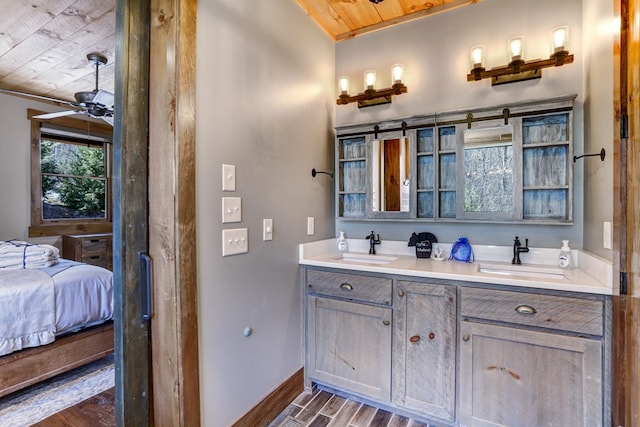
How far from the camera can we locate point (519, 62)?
187 cm

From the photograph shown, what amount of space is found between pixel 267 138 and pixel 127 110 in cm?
75

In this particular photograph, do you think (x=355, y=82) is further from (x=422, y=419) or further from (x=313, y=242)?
(x=422, y=419)

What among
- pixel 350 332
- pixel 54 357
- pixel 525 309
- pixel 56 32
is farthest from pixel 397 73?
pixel 54 357

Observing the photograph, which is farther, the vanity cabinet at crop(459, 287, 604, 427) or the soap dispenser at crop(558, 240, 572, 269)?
the soap dispenser at crop(558, 240, 572, 269)

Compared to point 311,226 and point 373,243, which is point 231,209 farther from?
point 373,243

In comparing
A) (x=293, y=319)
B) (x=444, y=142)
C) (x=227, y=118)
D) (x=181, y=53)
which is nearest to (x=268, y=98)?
(x=227, y=118)

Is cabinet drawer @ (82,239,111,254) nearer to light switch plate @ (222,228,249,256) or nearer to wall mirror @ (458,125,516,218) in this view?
light switch plate @ (222,228,249,256)

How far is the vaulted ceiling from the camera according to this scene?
2.14 m

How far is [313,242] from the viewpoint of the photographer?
2312 millimetres

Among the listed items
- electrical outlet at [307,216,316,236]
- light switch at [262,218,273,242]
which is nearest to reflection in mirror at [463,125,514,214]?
electrical outlet at [307,216,316,236]

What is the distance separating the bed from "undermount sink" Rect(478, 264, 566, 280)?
2823 millimetres

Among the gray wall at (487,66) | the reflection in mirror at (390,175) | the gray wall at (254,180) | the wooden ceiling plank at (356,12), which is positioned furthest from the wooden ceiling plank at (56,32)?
the reflection in mirror at (390,175)

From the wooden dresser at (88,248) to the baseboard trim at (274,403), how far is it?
3.48m

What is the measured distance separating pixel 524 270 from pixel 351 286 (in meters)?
1.04
